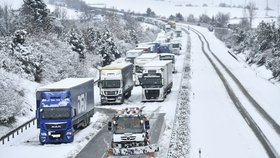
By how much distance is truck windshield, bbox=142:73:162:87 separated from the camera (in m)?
54.2

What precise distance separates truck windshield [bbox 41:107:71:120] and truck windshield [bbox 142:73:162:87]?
1968 centimetres

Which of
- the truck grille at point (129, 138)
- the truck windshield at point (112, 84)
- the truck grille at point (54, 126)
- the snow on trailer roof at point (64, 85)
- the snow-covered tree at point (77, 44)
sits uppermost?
the snow-covered tree at point (77, 44)

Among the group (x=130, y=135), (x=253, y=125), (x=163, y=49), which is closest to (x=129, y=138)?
(x=130, y=135)

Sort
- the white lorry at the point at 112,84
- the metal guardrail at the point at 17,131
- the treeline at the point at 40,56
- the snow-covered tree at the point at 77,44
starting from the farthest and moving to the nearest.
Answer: the snow-covered tree at the point at 77,44 < the white lorry at the point at 112,84 < the treeline at the point at 40,56 < the metal guardrail at the point at 17,131

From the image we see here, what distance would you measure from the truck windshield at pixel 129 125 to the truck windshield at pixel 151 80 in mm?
23483

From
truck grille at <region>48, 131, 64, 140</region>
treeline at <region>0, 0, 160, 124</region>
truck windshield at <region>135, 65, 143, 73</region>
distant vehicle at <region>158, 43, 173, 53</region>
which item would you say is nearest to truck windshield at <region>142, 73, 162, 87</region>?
truck windshield at <region>135, 65, 143, 73</region>

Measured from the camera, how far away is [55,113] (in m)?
35.2

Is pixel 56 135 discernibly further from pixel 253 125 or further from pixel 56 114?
pixel 253 125

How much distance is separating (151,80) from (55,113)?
20534 millimetres

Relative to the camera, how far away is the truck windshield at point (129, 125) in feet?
100

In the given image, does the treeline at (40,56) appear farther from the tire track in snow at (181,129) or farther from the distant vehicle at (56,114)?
the tire track in snow at (181,129)

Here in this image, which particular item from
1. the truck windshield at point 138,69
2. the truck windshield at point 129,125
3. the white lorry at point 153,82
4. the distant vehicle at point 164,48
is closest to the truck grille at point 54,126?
the truck windshield at point 129,125

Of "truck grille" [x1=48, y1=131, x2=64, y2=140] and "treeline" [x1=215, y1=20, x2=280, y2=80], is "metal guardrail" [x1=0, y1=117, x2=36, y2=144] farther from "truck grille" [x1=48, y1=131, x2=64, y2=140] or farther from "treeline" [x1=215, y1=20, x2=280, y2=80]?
"treeline" [x1=215, y1=20, x2=280, y2=80]

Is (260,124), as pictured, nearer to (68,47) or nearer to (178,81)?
(178,81)
